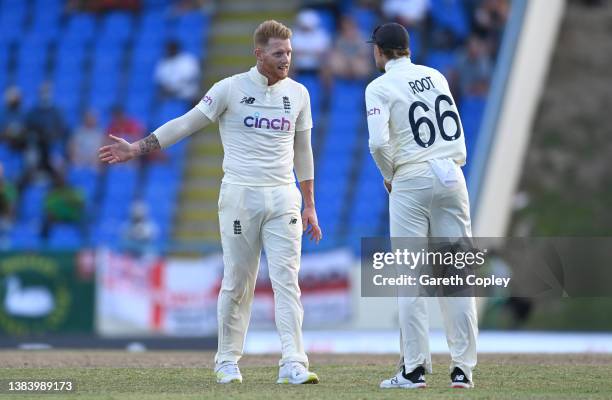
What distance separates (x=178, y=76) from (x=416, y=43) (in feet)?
15.1

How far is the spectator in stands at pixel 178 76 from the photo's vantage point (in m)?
26.0

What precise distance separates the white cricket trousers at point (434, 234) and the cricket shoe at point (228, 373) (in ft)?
4.61

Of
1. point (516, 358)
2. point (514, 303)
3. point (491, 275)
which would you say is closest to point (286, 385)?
point (516, 358)

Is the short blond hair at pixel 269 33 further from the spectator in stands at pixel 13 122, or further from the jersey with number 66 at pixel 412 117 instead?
the spectator in stands at pixel 13 122

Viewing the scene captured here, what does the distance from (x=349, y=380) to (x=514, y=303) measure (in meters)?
11.2

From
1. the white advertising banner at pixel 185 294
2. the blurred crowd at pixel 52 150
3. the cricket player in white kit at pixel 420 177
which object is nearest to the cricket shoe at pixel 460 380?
the cricket player in white kit at pixel 420 177

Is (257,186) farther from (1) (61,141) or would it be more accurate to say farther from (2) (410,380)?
(1) (61,141)

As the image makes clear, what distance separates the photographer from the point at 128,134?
997 inches

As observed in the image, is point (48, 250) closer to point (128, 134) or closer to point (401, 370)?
point (128, 134)

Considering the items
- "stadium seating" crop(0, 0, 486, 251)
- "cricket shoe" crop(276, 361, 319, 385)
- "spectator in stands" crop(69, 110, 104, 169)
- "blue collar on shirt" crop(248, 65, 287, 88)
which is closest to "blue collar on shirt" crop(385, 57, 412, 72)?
"blue collar on shirt" crop(248, 65, 287, 88)

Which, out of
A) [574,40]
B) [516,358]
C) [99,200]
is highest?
[574,40]

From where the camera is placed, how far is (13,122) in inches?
1025

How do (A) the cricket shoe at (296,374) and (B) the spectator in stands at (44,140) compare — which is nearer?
(A) the cricket shoe at (296,374)

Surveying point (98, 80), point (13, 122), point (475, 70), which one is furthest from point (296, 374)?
point (98, 80)
